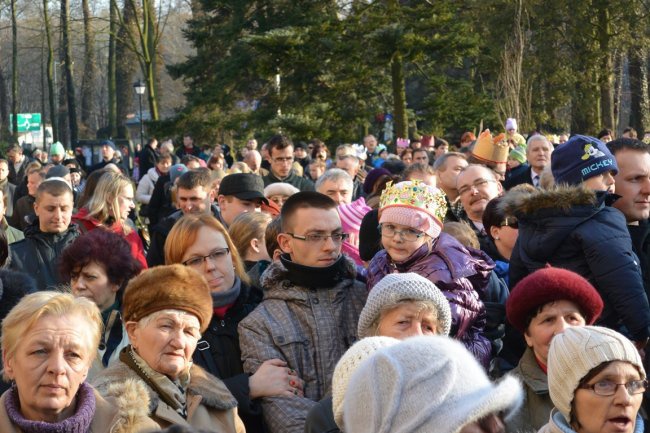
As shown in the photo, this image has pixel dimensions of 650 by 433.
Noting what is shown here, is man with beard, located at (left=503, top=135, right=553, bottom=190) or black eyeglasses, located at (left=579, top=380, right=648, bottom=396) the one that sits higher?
man with beard, located at (left=503, top=135, right=553, bottom=190)

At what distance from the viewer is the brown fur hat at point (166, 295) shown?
15.1ft

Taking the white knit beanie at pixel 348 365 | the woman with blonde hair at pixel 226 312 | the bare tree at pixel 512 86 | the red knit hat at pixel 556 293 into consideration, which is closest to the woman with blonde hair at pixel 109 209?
the woman with blonde hair at pixel 226 312

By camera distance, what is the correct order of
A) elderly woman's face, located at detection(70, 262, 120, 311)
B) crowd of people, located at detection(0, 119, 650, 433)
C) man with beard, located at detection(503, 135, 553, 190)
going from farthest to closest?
man with beard, located at detection(503, 135, 553, 190)
elderly woman's face, located at detection(70, 262, 120, 311)
crowd of people, located at detection(0, 119, 650, 433)

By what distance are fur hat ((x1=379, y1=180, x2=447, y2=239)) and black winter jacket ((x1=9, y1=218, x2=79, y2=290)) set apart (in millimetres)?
2800

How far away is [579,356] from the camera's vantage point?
13.0 feet

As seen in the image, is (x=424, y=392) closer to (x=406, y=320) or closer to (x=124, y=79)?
(x=406, y=320)

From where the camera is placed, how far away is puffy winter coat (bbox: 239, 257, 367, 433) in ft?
17.5

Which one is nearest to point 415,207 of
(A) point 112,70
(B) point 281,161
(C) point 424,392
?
(C) point 424,392

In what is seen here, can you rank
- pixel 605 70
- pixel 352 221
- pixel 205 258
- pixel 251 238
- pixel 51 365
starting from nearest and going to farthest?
1. pixel 51 365
2. pixel 205 258
3. pixel 251 238
4. pixel 352 221
5. pixel 605 70

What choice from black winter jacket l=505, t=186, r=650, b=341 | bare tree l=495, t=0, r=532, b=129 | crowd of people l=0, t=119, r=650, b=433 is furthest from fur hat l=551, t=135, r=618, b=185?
bare tree l=495, t=0, r=532, b=129

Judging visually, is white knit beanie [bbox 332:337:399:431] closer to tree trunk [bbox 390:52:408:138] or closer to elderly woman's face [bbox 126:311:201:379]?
elderly woman's face [bbox 126:311:201:379]

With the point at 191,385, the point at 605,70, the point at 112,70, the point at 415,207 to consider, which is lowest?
the point at 191,385

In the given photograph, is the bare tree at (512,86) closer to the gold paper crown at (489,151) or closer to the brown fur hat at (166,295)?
the gold paper crown at (489,151)

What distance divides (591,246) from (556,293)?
2.28 feet
